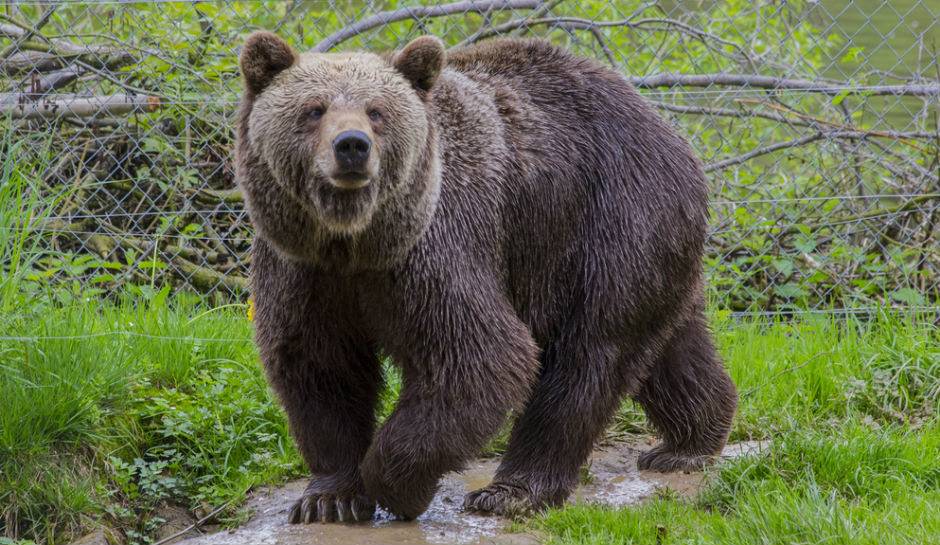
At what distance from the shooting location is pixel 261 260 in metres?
4.36

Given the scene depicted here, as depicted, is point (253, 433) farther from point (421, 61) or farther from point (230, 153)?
point (230, 153)

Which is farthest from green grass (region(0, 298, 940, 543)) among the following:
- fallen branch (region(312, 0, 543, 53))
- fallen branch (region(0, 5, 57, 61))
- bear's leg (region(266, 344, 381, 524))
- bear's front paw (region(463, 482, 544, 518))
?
fallen branch (region(312, 0, 543, 53))

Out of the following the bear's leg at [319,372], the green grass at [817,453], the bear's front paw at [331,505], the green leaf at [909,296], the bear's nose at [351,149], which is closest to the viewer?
the bear's nose at [351,149]

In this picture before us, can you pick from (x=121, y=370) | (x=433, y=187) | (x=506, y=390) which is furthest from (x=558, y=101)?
(x=121, y=370)

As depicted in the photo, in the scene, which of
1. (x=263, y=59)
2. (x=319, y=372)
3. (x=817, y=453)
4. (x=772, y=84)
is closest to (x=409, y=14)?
(x=772, y=84)

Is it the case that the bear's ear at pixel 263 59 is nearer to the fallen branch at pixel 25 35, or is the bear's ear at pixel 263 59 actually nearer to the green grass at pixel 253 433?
the green grass at pixel 253 433

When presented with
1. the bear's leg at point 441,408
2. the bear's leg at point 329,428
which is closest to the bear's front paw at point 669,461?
the bear's leg at point 441,408

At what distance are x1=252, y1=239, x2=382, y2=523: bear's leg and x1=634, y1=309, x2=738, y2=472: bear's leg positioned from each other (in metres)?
1.49

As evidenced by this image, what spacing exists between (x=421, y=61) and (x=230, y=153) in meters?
3.18

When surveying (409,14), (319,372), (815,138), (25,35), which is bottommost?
(319,372)

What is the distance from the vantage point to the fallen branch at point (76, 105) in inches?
253

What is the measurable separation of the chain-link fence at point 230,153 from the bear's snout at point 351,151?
2994 mm

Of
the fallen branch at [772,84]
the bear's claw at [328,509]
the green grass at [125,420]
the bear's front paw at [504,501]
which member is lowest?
the bear's front paw at [504,501]

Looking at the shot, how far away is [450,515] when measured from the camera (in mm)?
4566
